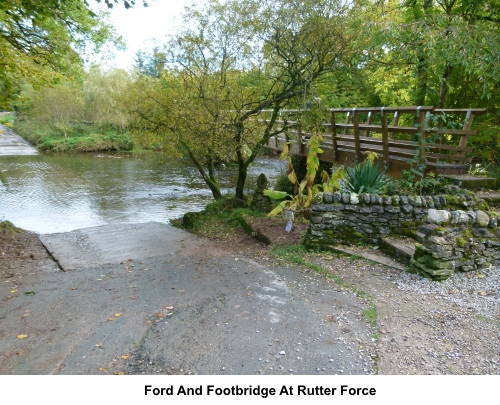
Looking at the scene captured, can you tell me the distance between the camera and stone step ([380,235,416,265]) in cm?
560

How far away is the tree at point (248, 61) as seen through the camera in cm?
838

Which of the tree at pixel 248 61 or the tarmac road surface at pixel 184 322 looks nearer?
the tarmac road surface at pixel 184 322

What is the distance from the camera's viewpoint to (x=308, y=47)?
341 inches

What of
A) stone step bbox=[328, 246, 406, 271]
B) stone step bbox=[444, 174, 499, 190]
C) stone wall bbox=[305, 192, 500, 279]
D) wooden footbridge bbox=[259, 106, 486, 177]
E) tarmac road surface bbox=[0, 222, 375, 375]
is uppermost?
wooden footbridge bbox=[259, 106, 486, 177]

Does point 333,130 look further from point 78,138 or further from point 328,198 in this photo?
point 78,138

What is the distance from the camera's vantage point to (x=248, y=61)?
31.6ft

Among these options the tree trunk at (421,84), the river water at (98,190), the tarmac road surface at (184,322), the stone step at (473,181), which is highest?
the tree trunk at (421,84)

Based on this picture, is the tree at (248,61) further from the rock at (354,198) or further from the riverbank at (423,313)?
the riverbank at (423,313)

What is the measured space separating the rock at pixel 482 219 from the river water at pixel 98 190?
32.1ft

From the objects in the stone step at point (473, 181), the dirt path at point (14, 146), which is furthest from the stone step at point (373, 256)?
the dirt path at point (14, 146)

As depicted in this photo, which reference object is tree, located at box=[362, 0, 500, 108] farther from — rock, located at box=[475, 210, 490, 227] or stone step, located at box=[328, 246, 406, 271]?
stone step, located at box=[328, 246, 406, 271]

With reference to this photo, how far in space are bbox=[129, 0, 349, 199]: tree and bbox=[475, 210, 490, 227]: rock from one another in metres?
4.82

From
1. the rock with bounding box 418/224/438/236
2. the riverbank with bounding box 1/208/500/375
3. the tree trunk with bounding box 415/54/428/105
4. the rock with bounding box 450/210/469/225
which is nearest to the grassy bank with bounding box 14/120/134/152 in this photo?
the tree trunk with bounding box 415/54/428/105

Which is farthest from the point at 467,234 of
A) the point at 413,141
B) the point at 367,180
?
the point at 413,141
